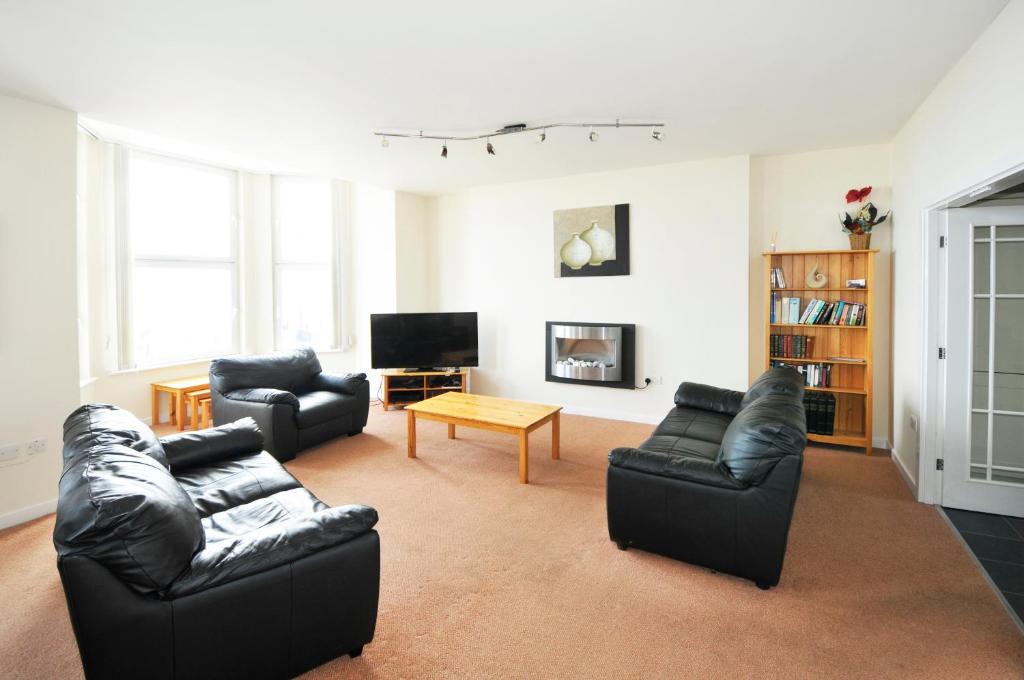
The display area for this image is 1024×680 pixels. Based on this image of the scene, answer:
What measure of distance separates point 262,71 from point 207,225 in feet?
11.7

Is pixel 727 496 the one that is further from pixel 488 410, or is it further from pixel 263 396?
pixel 263 396

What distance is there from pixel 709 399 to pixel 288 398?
3.39 m

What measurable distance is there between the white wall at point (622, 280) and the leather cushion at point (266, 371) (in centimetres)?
209

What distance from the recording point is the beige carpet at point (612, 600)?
2.01 m

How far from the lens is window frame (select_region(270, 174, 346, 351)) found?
6.37 m

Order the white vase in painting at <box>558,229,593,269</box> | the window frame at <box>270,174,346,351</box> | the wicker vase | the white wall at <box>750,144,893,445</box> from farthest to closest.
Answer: the window frame at <box>270,174,346,351</box>, the white vase in painting at <box>558,229,593,269</box>, the white wall at <box>750,144,893,445</box>, the wicker vase

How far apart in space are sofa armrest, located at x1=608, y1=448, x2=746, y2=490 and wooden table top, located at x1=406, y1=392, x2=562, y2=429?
1209mm

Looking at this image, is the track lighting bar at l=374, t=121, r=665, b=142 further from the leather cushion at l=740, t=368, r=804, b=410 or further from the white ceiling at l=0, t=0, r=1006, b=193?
the leather cushion at l=740, t=368, r=804, b=410

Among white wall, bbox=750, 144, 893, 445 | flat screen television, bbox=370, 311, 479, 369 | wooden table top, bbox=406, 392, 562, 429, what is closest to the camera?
wooden table top, bbox=406, 392, 562, 429

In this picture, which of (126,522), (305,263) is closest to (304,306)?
(305,263)

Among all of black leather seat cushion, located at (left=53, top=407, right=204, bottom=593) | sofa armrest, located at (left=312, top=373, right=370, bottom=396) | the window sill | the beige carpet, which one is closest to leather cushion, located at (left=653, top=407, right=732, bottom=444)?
the beige carpet

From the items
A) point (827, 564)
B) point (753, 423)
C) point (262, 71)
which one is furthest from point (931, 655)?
point (262, 71)

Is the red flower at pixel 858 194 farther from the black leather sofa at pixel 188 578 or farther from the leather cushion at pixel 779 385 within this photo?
the black leather sofa at pixel 188 578

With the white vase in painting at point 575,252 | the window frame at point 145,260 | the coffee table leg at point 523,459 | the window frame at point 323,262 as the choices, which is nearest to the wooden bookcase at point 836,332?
the white vase in painting at point 575,252
